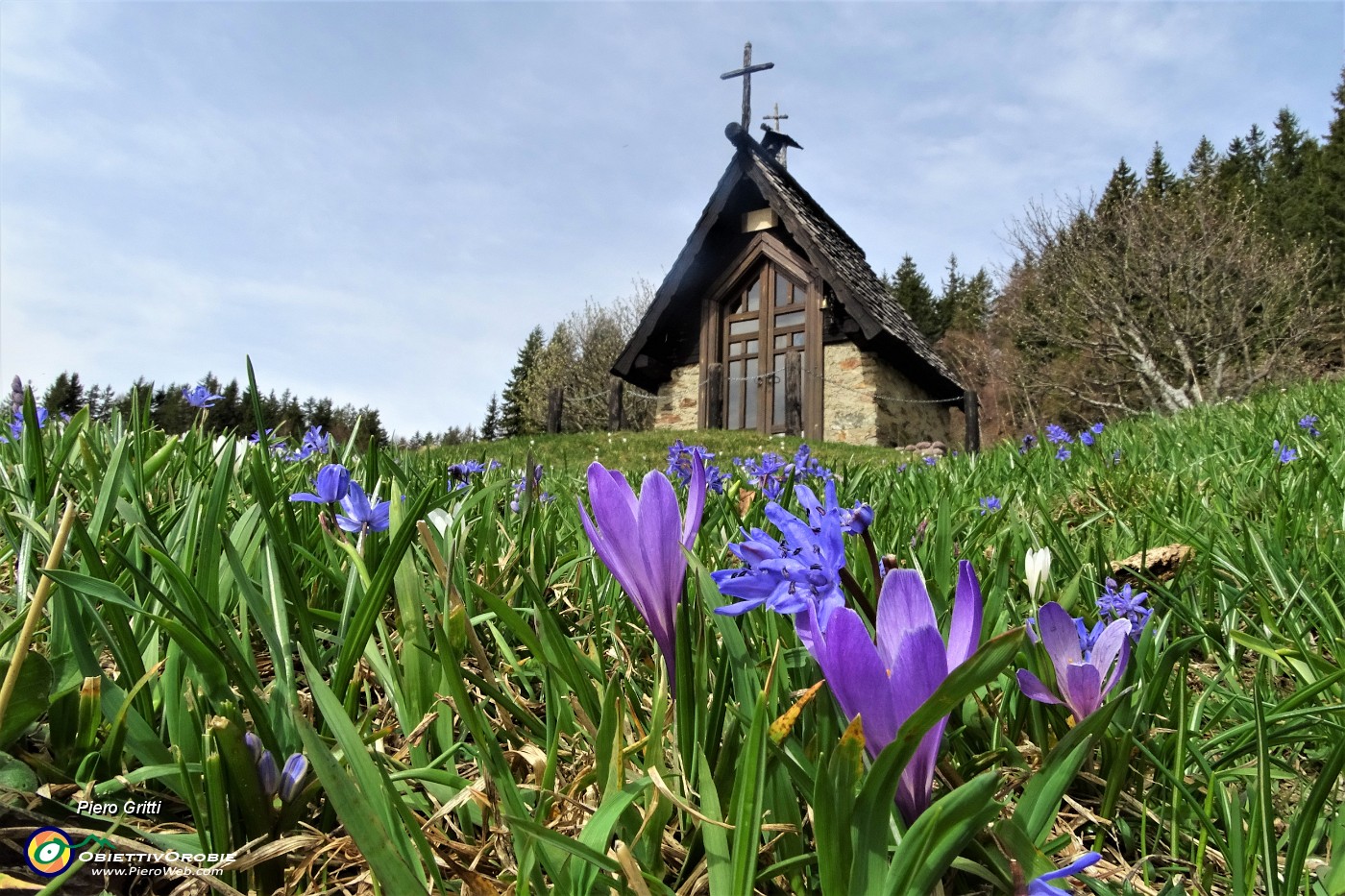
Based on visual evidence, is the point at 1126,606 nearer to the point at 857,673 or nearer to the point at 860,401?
the point at 857,673

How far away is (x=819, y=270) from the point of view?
527 inches

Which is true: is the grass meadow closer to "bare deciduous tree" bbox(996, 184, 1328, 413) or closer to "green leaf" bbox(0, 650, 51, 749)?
"green leaf" bbox(0, 650, 51, 749)

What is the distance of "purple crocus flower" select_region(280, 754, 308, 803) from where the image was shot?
81cm

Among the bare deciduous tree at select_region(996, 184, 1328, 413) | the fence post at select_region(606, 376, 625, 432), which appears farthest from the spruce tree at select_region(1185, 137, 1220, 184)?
the fence post at select_region(606, 376, 625, 432)

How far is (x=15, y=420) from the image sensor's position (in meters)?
3.00

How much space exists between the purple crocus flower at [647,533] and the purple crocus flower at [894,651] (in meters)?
0.16

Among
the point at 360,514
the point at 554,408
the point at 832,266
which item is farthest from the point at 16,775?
the point at 554,408

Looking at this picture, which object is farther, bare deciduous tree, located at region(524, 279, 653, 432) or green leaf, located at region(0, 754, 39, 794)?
bare deciduous tree, located at region(524, 279, 653, 432)

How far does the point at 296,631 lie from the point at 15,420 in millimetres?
2643

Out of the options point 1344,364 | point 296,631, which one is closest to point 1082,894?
point 296,631

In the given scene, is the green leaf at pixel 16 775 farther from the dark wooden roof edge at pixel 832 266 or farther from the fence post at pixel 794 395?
the fence post at pixel 794 395

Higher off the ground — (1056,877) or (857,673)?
(857,673)

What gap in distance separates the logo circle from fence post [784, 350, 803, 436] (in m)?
13.3

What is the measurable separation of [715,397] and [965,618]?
14.3 m
